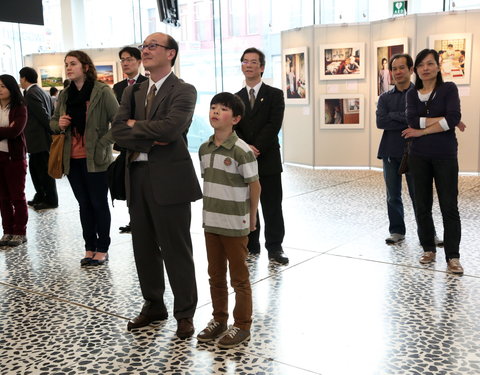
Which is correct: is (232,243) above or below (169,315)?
above

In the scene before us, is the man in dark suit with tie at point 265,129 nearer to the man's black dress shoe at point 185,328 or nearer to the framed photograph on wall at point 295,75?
the man's black dress shoe at point 185,328

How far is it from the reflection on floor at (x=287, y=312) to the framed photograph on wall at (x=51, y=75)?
10.1m

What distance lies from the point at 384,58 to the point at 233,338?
8195 mm

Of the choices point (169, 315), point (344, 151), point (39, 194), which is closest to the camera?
point (169, 315)

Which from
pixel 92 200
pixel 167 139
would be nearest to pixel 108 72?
pixel 92 200

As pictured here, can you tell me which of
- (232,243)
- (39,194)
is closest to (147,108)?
(232,243)

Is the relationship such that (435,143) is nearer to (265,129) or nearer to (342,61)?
(265,129)

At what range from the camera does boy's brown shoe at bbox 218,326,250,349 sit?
337 cm

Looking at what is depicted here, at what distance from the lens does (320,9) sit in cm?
1181

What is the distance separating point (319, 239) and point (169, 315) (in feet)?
7.95

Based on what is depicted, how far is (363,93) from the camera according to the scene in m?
10.8

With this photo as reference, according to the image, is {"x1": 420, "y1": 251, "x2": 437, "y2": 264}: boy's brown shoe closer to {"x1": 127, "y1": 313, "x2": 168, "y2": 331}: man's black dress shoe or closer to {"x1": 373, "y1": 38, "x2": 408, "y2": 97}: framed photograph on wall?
{"x1": 127, "y1": 313, "x2": 168, "y2": 331}: man's black dress shoe

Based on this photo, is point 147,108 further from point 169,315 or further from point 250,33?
point 250,33

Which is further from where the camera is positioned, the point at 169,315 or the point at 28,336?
the point at 169,315
